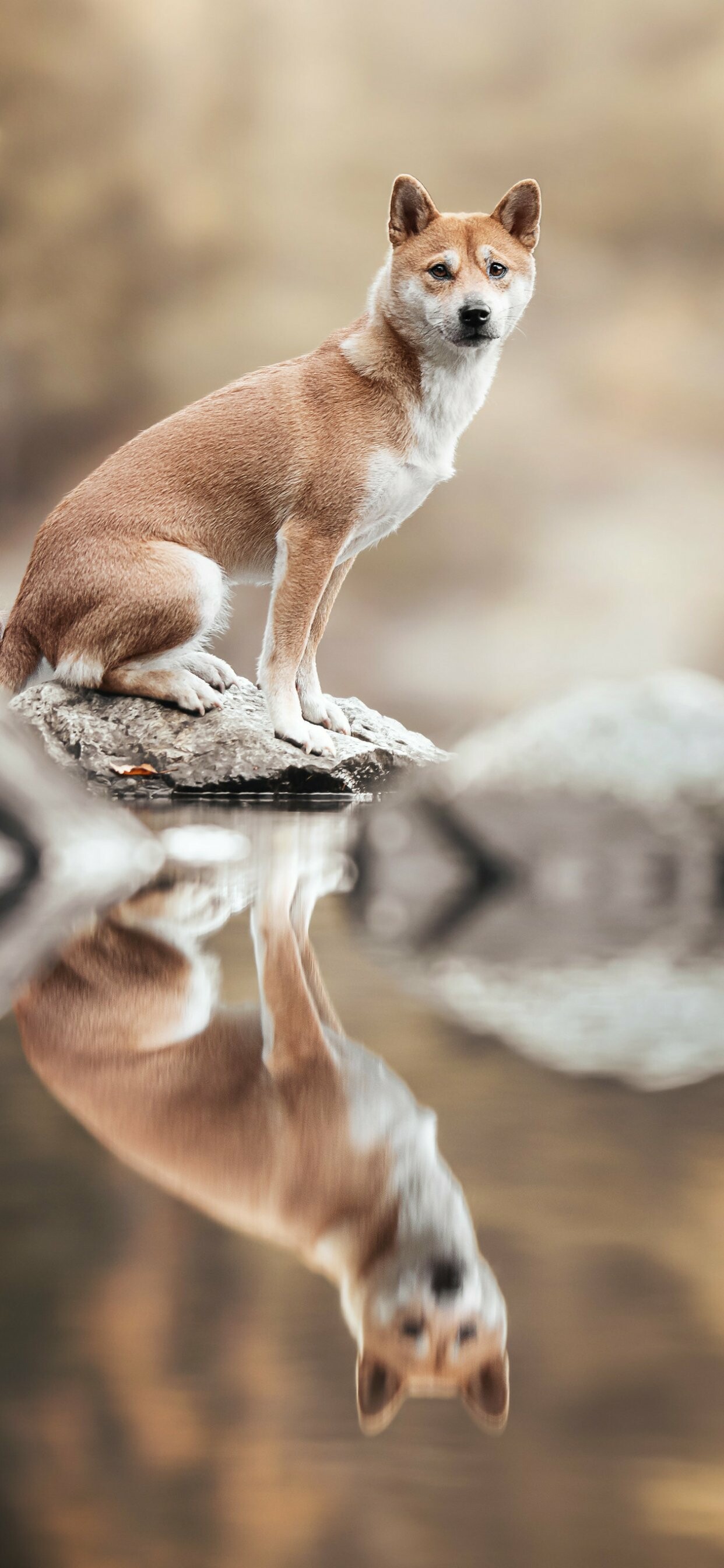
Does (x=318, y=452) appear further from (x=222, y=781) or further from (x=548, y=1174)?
(x=548, y=1174)

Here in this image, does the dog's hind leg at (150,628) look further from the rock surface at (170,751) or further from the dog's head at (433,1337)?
the dog's head at (433,1337)

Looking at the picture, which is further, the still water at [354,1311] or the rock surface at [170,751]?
the rock surface at [170,751]

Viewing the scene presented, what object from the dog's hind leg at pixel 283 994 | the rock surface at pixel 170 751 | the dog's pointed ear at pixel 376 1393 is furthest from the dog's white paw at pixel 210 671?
the dog's pointed ear at pixel 376 1393

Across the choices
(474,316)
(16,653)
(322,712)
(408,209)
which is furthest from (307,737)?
(408,209)

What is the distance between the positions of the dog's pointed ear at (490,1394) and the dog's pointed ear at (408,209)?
1849mm

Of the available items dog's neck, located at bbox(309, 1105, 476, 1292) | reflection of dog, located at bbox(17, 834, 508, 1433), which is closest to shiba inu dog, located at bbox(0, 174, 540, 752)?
reflection of dog, located at bbox(17, 834, 508, 1433)

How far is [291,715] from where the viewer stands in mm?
1938

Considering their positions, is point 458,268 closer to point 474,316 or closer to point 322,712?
point 474,316

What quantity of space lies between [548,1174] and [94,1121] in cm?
14

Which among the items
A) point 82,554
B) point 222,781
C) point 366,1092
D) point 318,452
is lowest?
point 222,781

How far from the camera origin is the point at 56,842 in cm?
109

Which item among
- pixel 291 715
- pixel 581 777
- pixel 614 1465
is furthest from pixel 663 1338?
pixel 291 715

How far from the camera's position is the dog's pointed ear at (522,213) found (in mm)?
1796

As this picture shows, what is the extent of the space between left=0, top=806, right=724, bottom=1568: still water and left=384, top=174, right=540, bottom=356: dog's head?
5.13 ft
